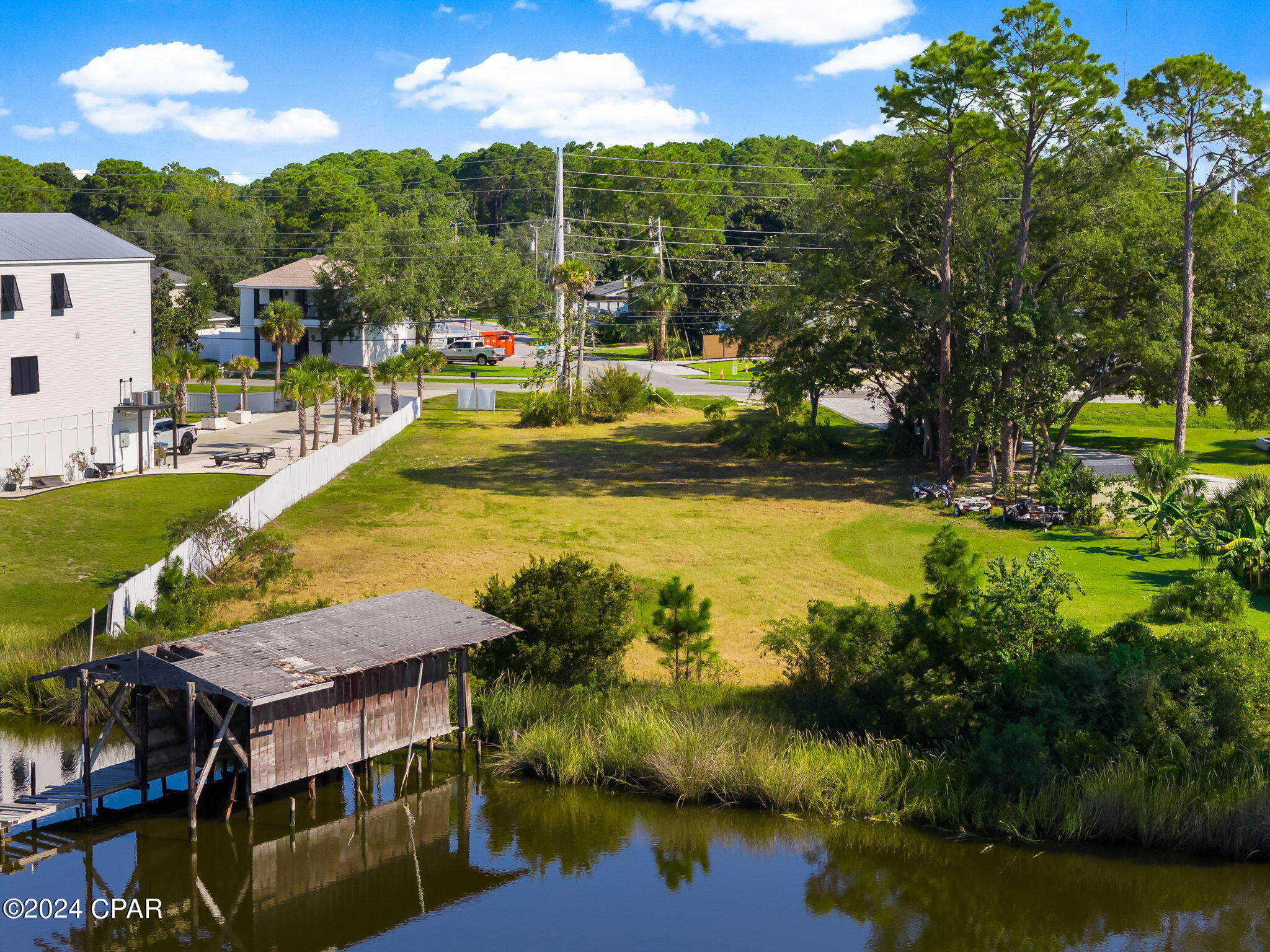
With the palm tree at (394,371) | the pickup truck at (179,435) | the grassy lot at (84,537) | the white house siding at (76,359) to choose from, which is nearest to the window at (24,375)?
the white house siding at (76,359)

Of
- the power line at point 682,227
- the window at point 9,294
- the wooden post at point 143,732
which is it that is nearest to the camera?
the wooden post at point 143,732

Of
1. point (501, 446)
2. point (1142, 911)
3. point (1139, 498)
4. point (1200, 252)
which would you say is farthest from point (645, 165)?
point (1142, 911)

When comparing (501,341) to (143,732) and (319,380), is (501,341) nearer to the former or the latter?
(319,380)

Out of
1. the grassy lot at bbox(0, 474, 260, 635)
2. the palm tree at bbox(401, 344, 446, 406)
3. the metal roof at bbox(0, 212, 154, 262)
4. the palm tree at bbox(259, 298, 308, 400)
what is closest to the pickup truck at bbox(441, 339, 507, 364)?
the palm tree at bbox(259, 298, 308, 400)

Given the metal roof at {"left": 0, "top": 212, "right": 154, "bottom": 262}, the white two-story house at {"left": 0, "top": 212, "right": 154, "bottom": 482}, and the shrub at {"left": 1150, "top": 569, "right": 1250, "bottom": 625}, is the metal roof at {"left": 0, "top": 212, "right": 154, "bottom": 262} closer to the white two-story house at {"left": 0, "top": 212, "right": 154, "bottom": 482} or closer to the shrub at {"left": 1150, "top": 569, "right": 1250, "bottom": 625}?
the white two-story house at {"left": 0, "top": 212, "right": 154, "bottom": 482}

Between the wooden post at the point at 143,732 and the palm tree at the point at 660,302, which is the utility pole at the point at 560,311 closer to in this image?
the palm tree at the point at 660,302
